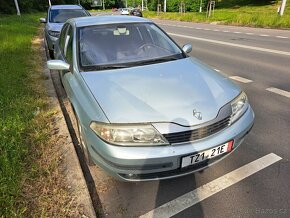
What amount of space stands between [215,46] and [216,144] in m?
8.95

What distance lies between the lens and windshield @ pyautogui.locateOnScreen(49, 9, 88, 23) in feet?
30.4

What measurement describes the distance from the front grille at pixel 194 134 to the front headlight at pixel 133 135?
0.22ft

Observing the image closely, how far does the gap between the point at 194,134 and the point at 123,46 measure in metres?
1.73

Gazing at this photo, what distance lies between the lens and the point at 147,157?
2293mm

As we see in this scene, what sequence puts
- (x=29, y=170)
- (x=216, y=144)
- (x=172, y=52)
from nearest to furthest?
(x=216, y=144) < (x=29, y=170) < (x=172, y=52)

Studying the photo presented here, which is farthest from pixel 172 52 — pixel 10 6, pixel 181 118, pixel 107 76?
pixel 10 6

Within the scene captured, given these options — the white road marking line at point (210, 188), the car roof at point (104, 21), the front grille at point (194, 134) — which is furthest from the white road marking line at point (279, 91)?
the front grille at point (194, 134)

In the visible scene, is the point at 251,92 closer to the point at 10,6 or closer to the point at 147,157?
the point at 147,157

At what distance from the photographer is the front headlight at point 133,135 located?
2.34 meters

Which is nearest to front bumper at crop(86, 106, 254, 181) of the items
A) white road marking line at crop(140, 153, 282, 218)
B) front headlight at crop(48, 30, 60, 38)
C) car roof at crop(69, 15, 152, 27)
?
white road marking line at crop(140, 153, 282, 218)

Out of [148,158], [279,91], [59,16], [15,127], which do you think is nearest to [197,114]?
[148,158]

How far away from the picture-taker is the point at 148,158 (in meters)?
2.29

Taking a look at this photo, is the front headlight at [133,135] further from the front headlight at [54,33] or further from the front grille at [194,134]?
the front headlight at [54,33]

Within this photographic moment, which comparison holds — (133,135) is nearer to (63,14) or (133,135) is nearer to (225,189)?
(225,189)
